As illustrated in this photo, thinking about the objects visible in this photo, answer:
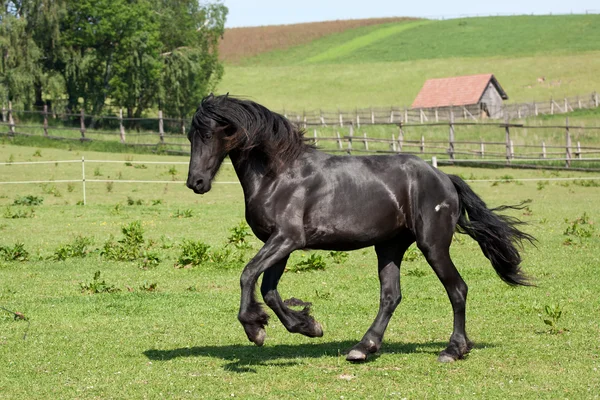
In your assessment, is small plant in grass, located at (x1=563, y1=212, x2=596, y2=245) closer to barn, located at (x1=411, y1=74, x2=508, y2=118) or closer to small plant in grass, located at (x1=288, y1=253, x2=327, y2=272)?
small plant in grass, located at (x1=288, y1=253, x2=327, y2=272)

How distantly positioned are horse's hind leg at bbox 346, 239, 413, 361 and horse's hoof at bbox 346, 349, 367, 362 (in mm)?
48

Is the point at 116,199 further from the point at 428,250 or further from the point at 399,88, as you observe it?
the point at 399,88

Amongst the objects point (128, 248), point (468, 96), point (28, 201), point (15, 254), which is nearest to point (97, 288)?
point (128, 248)

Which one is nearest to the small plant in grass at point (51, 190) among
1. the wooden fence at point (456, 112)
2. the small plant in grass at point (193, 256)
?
the small plant in grass at point (193, 256)

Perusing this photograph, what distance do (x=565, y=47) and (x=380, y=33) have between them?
101 ft

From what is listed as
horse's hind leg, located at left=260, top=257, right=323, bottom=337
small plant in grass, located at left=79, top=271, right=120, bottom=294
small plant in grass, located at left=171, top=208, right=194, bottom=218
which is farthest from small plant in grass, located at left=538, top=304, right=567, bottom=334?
small plant in grass, located at left=171, top=208, right=194, bottom=218

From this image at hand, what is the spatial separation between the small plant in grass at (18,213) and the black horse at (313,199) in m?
14.4

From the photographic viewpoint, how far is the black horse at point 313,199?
7137 mm

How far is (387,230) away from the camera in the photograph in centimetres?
748

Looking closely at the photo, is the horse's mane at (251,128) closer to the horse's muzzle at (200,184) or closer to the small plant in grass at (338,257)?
the horse's muzzle at (200,184)

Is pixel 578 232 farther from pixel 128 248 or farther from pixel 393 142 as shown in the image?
pixel 393 142

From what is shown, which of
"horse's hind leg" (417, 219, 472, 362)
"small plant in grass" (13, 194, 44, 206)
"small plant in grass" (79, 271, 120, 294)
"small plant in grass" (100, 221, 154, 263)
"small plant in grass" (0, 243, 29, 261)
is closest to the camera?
"horse's hind leg" (417, 219, 472, 362)

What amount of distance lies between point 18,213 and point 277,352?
1483 cm

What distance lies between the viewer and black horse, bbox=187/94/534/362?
714 cm
